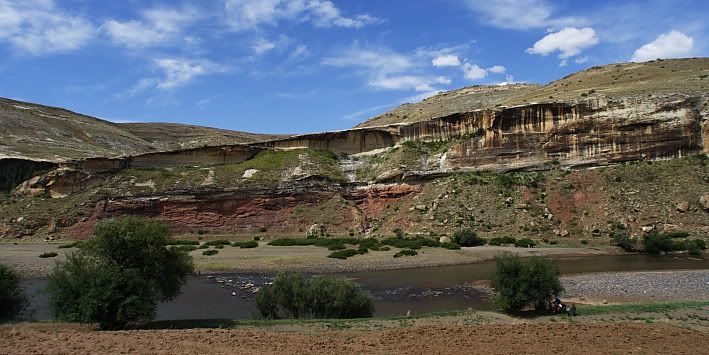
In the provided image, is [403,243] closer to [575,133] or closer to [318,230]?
[318,230]

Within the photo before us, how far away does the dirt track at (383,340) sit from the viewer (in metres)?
13.7

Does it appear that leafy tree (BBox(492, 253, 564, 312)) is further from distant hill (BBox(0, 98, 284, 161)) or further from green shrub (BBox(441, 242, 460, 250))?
distant hill (BBox(0, 98, 284, 161))

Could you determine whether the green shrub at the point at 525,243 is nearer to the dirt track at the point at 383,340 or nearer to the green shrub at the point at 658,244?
the green shrub at the point at 658,244

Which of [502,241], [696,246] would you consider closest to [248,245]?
[502,241]

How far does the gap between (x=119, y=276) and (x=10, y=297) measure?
5752mm

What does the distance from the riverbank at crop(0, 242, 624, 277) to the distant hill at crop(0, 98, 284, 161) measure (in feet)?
134

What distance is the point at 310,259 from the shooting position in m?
38.9

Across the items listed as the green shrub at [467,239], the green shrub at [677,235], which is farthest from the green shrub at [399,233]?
the green shrub at [677,235]

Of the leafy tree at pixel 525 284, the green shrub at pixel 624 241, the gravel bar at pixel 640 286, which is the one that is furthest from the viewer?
the green shrub at pixel 624 241

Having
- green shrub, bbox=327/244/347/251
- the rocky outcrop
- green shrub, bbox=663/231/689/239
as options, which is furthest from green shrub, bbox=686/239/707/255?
the rocky outcrop

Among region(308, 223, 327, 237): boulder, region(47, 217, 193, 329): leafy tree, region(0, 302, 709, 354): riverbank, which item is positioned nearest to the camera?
region(0, 302, 709, 354): riverbank

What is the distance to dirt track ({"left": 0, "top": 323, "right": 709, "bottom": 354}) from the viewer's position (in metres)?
13.7

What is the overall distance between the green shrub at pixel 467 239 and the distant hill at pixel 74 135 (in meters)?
59.1

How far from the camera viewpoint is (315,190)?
2494 inches
